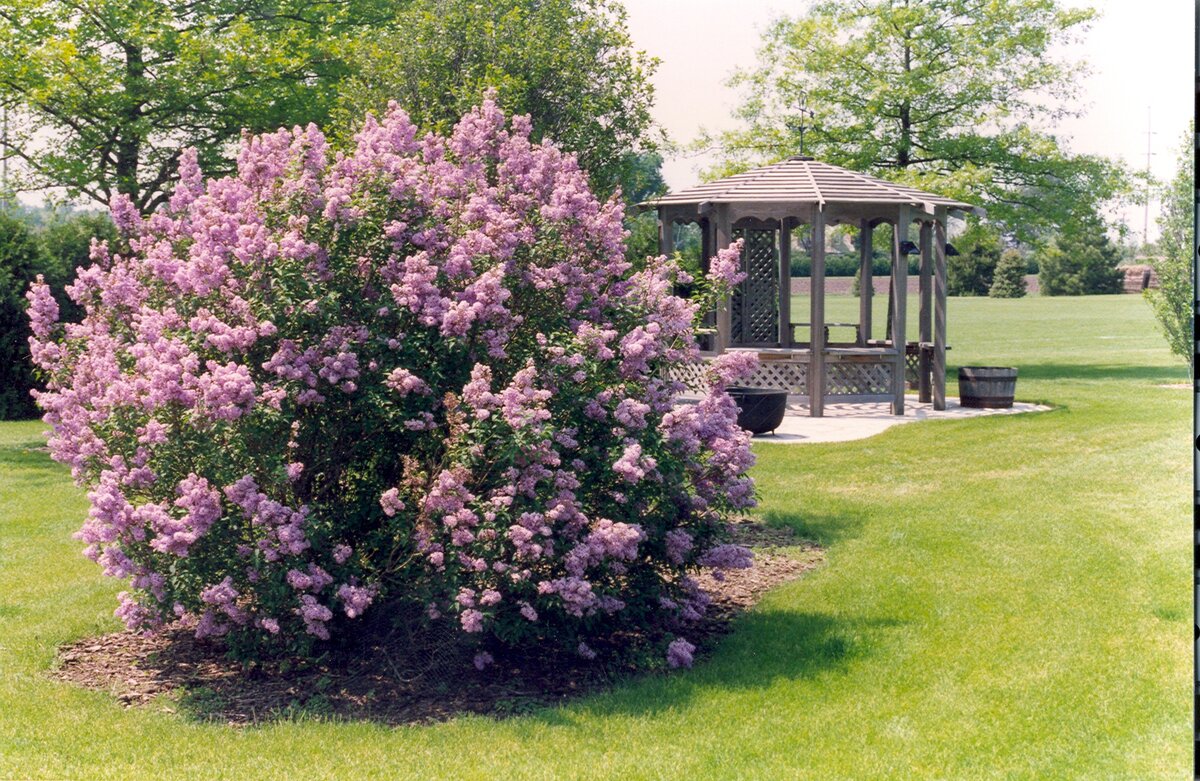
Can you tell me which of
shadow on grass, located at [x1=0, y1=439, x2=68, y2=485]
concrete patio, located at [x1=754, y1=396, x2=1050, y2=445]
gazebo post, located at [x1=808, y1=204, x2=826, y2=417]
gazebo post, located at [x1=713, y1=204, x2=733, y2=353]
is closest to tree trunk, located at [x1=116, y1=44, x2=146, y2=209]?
shadow on grass, located at [x1=0, y1=439, x2=68, y2=485]

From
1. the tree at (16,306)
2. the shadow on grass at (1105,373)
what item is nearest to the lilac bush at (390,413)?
the tree at (16,306)

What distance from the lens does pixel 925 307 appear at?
20938 mm

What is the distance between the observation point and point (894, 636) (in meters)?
7.16

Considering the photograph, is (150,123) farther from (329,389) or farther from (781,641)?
(781,641)

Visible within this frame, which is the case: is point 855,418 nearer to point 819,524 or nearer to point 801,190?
point 801,190

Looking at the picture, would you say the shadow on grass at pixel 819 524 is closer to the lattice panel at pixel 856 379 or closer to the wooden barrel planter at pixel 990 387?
the wooden barrel planter at pixel 990 387

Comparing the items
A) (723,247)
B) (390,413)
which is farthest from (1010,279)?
(390,413)

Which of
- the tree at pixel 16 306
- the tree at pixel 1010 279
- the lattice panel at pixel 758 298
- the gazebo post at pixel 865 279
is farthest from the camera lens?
the tree at pixel 1010 279

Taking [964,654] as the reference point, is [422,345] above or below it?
above

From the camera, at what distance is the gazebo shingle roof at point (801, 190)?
18328 mm

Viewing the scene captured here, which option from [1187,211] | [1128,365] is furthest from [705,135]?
[1187,211]

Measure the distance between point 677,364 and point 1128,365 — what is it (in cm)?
2353

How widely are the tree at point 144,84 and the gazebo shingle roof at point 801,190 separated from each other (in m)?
5.63

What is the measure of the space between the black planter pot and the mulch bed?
806 cm
